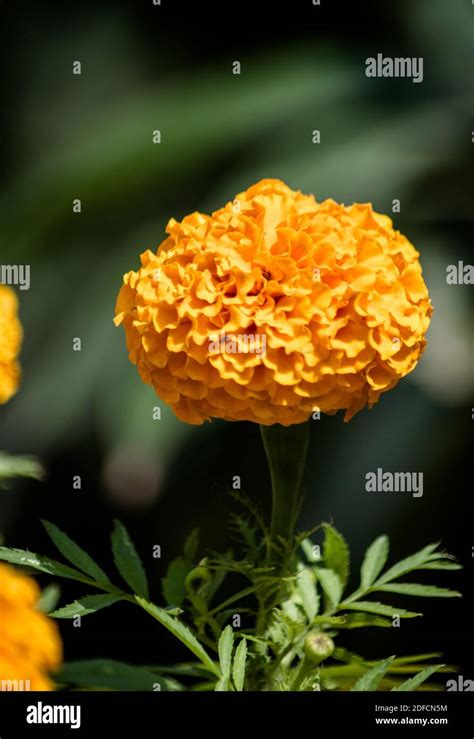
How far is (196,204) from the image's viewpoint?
5.25 ft

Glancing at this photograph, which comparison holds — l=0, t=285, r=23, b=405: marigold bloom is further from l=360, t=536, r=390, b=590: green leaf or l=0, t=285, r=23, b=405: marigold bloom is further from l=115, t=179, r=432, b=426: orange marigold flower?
l=360, t=536, r=390, b=590: green leaf

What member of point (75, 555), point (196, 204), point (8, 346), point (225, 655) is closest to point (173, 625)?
point (225, 655)

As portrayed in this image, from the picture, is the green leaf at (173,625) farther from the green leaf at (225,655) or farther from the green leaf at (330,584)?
the green leaf at (330,584)

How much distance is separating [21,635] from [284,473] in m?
0.37

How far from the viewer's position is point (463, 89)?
1.54m

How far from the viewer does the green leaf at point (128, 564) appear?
1184 millimetres

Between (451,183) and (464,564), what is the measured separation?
55 cm

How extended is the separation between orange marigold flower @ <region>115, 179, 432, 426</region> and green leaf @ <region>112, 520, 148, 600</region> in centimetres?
20

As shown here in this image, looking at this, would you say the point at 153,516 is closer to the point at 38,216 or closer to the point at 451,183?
the point at 38,216

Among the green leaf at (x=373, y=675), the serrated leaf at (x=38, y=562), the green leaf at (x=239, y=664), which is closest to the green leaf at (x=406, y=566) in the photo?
the green leaf at (x=373, y=675)

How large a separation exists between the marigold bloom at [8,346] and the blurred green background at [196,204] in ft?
0.48

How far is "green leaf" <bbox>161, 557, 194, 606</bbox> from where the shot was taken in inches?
46.2

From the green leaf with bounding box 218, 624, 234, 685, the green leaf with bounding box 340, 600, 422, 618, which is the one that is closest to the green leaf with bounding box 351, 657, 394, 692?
the green leaf with bounding box 340, 600, 422, 618

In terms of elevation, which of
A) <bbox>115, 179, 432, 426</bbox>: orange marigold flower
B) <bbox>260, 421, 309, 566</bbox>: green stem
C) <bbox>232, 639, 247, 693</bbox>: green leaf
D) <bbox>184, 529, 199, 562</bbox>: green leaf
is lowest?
<bbox>232, 639, 247, 693</bbox>: green leaf
